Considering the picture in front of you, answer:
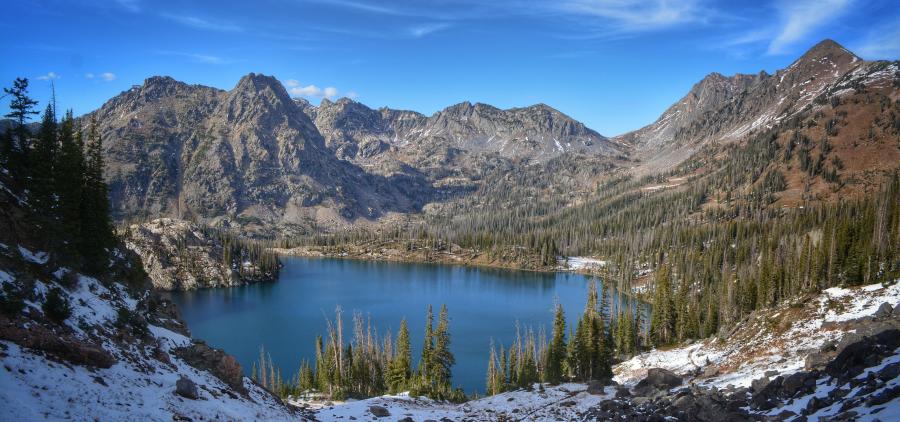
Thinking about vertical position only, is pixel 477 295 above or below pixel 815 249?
below

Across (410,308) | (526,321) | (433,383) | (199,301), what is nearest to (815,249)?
(526,321)

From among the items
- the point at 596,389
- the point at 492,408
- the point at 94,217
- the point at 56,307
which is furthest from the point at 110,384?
the point at 596,389

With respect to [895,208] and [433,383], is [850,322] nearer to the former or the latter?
[433,383]

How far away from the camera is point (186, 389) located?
21156mm

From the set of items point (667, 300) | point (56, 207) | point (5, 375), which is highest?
point (56, 207)

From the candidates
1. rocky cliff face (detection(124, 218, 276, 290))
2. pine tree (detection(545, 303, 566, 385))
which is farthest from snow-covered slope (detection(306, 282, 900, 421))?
rocky cliff face (detection(124, 218, 276, 290))

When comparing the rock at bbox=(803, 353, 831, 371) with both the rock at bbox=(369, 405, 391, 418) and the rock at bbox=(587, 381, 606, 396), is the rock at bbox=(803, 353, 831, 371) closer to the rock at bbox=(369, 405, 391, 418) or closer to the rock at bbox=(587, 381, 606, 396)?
the rock at bbox=(587, 381, 606, 396)

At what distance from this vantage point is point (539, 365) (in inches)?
2911

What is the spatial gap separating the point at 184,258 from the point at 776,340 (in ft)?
540

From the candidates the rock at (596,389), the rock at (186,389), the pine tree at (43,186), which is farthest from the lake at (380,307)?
the rock at (186,389)

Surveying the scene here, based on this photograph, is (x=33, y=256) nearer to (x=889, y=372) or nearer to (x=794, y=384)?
(x=794, y=384)

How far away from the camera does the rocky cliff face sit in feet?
480

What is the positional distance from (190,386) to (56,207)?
21846 millimetres

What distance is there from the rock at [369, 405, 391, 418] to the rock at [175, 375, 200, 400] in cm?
1462
